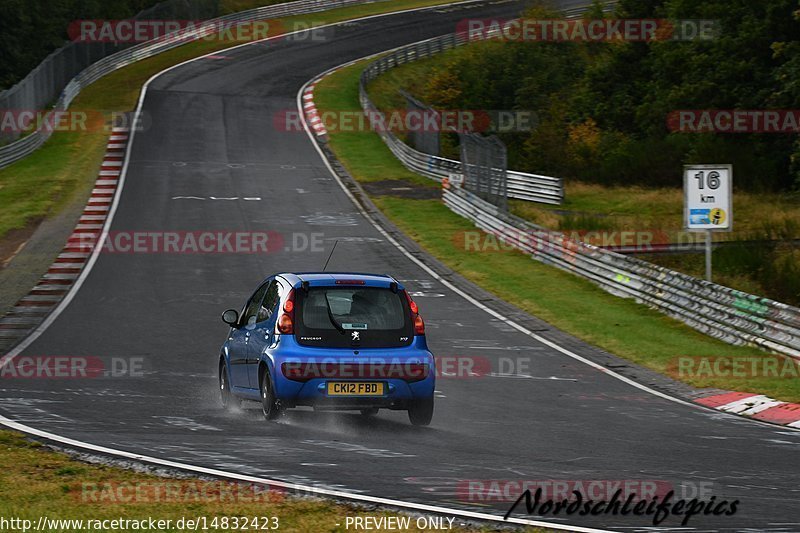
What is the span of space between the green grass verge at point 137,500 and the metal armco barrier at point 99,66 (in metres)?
35.5

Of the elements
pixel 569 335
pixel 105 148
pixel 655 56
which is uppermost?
pixel 655 56

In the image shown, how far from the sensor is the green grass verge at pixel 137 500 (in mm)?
7672

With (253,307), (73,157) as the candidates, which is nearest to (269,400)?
(253,307)

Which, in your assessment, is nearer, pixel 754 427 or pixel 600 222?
pixel 754 427

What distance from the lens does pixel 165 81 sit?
60594 millimetres

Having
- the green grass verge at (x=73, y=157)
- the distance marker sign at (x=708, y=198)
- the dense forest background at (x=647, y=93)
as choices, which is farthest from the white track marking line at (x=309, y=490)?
the dense forest background at (x=647, y=93)

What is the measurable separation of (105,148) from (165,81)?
1543 cm

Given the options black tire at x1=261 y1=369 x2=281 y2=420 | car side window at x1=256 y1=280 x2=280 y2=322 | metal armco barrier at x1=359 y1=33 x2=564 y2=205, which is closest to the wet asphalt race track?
black tire at x1=261 y1=369 x2=281 y2=420

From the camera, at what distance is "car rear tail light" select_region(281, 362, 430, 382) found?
11938 millimetres

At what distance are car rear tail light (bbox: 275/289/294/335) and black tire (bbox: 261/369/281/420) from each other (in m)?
0.50

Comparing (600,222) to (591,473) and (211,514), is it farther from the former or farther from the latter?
(211,514)

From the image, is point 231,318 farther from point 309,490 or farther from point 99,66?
point 99,66

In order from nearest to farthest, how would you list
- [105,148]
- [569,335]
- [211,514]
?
[211,514] → [569,335] → [105,148]

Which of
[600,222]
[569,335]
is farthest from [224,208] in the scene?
[569,335]
